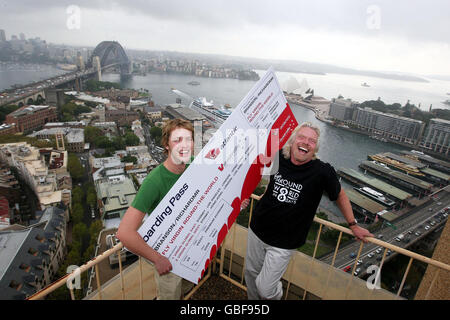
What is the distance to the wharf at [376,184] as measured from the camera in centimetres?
793

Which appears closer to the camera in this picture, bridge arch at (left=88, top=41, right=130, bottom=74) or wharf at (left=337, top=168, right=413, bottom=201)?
wharf at (left=337, top=168, right=413, bottom=201)

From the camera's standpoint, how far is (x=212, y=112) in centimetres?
1127

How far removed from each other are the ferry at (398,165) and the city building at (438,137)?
3260 millimetres

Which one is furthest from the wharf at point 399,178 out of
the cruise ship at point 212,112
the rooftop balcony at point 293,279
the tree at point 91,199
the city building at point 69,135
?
the city building at point 69,135

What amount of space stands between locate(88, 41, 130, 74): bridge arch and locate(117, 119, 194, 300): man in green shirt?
100 feet

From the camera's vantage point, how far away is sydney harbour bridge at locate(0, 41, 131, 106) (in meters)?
13.7

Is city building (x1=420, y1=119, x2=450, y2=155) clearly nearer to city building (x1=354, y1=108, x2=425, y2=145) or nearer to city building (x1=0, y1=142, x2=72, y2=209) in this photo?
city building (x1=354, y1=108, x2=425, y2=145)

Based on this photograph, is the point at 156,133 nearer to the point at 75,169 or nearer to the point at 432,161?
the point at 75,169

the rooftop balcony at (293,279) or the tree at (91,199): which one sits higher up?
the rooftop balcony at (293,279)

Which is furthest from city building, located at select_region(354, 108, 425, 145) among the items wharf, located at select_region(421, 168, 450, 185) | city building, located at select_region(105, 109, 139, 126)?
city building, located at select_region(105, 109, 139, 126)

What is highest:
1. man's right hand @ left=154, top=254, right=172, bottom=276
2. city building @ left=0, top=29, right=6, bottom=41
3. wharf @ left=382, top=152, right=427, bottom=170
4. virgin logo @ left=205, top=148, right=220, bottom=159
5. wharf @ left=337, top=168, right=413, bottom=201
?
city building @ left=0, top=29, right=6, bottom=41

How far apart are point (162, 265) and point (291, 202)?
12.8 inches

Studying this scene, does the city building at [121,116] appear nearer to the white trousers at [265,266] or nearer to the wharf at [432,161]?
the wharf at [432,161]

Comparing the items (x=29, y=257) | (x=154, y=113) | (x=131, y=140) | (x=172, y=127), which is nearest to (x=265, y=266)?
(x=172, y=127)
